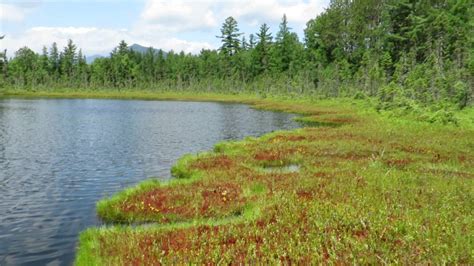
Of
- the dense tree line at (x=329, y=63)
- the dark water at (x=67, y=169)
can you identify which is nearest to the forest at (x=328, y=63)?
the dense tree line at (x=329, y=63)

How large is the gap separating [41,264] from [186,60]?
529 ft

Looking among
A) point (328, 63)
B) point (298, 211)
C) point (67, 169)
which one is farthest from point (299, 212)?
point (328, 63)

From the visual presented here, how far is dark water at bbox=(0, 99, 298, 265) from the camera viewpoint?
42.2 feet

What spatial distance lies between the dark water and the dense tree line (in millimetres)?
26640

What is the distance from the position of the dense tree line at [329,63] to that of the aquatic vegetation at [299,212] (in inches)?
1112

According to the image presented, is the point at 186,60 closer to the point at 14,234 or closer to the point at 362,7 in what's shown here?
the point at 362,7

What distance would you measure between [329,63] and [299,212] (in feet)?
420

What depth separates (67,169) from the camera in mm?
23547

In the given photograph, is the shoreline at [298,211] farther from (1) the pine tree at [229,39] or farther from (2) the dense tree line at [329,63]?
(1) the pine tree at [229,39]

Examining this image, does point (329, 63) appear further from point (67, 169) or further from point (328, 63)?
point (67, 169)

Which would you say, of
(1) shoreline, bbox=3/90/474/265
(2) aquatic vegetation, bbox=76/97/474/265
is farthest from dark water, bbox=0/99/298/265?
(2) aquatic vegetation, bbox=76/97/474/265

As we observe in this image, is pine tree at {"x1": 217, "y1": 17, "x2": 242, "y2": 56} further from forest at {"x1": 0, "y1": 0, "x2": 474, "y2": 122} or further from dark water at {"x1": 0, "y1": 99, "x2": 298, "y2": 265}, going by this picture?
dark water at {"x1": 0, "y1": 99, "x2": 298, "y2": 265}

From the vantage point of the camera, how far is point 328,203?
12.4m

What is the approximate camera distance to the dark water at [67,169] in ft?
42.2
